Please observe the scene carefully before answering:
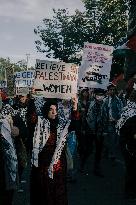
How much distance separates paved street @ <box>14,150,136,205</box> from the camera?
29.8 feet

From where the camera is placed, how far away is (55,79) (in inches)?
332

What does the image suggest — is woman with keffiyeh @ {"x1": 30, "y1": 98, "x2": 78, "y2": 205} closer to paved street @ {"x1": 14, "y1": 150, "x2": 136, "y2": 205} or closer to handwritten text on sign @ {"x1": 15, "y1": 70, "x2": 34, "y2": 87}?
paved street @ {"x1": 14, "y1": 150, "x2": 136, "y2": 205}

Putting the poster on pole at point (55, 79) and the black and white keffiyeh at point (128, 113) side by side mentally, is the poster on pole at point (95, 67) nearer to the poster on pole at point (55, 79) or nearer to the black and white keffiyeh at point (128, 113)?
the black and white keffiyeh at point (128, 113)

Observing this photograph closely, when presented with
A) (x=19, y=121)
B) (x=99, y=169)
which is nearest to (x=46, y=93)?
(x=19, y=121)

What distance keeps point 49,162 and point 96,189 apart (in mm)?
3189

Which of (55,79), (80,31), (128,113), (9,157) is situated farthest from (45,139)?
(80,31)

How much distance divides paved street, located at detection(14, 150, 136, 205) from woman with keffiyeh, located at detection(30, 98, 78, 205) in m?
1.80

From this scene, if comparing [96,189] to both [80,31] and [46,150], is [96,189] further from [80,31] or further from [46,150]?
[80,31]

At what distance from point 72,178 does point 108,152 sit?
3.39 meters

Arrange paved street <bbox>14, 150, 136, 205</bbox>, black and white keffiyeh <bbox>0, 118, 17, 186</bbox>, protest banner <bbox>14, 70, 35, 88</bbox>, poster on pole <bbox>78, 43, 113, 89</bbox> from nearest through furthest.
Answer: black and white keffiyeh <bbox>0, 118, 17, 186</bbox> < paved street <bbox>14, 150, 136, 205</bbox> < poster on pole <bbox>78, 43, 113, 89</bbox> < protest banner <bbox>14, 70, 35, 88</bbox>

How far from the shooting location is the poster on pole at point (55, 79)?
8.19 m

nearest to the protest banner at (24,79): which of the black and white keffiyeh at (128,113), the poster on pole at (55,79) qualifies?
the black and white keffiyeh at (128,113)

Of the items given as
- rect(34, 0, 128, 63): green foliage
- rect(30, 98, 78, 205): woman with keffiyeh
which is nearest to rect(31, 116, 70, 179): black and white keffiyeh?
rect(30, 98, 78, 205): woman with keffiyeh

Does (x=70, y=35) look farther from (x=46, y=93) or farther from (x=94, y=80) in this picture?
(x=46, y=93)
